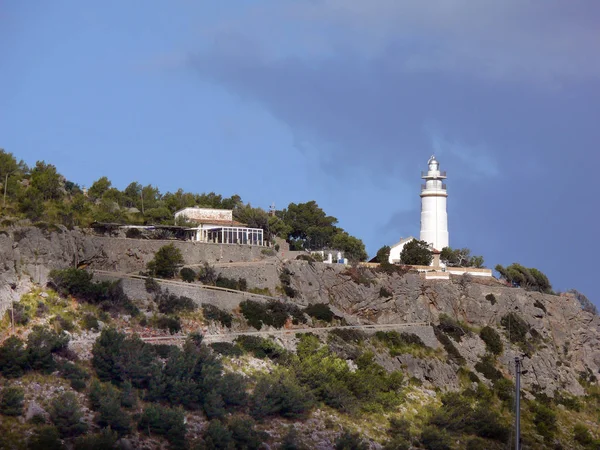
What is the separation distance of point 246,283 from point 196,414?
1522 cm

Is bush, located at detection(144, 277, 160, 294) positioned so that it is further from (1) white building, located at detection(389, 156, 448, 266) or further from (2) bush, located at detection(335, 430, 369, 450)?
(1) white building, located at detection(389, 156, 448, 266)

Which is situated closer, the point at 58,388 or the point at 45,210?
the point at 58,388

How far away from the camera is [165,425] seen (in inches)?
1913

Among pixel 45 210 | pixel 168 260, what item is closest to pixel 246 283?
pixel 168 260

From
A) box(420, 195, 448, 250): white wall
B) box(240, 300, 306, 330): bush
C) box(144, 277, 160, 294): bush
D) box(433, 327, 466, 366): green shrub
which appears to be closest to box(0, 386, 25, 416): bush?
box(144, 277, 160, 294): bush

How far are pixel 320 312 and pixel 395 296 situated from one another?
6857 mm

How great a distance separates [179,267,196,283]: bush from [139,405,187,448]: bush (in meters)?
15.5

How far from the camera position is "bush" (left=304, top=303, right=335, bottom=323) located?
213 feet

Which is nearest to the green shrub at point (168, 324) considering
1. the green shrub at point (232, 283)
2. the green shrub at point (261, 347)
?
the green shrub at point (261, 347)

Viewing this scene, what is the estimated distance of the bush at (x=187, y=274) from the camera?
2522 inches

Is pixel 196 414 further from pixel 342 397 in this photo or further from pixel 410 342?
pixel 410 342

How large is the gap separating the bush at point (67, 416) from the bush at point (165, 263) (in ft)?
55.3

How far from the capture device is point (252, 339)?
59.1 metres

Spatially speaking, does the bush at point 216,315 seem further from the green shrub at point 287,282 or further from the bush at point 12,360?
the bush at point 12,360
